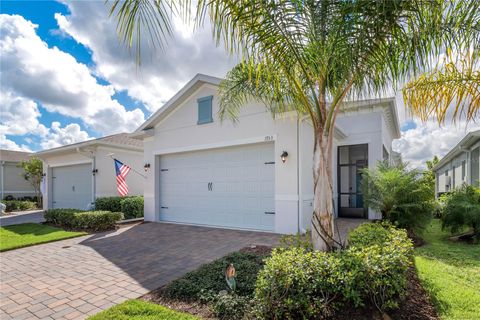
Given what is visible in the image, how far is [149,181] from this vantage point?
11.5 m

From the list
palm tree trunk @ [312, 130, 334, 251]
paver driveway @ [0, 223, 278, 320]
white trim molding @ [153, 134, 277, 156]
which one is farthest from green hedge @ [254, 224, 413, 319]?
white trim molding @ [153, 134, 277, 156]

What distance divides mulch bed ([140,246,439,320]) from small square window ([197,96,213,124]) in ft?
21.3

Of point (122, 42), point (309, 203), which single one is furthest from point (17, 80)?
point (309, 203)

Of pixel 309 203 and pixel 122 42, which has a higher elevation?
pixel 122 42

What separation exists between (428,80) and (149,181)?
33.2 feet

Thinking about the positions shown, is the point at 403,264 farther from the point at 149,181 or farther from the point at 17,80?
the point at 17,80

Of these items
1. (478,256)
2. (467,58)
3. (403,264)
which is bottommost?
(478,256)

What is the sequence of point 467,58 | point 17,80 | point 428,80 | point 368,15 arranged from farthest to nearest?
point 17,80
point 428,80
point 467,58
point 368,15

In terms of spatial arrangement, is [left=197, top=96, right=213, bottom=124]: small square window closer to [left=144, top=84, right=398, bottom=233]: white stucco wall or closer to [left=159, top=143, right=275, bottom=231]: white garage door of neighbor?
[left=144, top=84, right=398, bottom=233]: white stucco wall

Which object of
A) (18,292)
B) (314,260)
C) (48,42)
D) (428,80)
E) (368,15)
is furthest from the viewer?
(48,42)

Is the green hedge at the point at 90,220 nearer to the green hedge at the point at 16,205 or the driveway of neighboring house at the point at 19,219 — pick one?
the driveway of neighboring house at the point at 19,219

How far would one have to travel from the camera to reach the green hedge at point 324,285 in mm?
3115

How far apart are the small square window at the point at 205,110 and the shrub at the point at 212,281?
5791mm

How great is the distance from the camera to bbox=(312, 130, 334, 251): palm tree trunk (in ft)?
14.3
